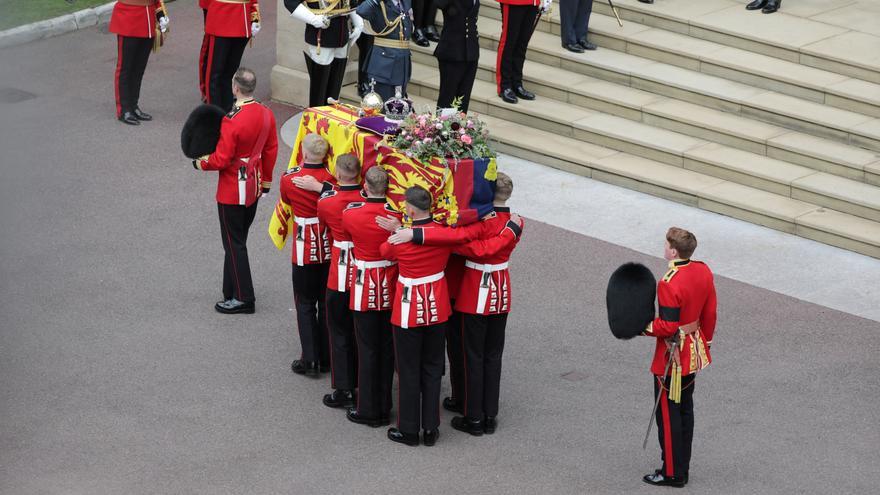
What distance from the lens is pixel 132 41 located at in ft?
38.1

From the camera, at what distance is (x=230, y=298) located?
8258mm

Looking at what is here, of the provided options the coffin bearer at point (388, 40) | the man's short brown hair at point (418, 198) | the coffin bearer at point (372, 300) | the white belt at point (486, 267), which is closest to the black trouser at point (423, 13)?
the coffin bearer at point (388, 40)

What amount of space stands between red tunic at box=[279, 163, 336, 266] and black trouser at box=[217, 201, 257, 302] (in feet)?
3.04

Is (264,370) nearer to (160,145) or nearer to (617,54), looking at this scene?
(160,145)

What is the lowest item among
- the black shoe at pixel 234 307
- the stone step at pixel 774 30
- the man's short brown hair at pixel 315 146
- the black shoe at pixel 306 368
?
the black shoe at pixel 234 307

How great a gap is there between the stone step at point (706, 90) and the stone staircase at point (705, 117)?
0.01 metres

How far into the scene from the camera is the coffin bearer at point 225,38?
11.5m

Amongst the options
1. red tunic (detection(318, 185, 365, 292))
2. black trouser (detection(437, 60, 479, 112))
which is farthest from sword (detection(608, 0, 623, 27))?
red tunic (detection(318, 185, 365, 292))

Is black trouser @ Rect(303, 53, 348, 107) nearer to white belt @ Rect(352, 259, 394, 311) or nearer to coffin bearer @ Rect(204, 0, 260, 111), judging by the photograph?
coffin bearer @ Rect(204, 0, 260, 111)

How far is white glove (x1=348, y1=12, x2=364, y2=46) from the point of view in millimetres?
10859

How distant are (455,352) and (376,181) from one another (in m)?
1.15

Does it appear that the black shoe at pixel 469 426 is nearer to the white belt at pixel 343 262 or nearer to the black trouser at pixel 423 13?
the white belt at pixel 343 262

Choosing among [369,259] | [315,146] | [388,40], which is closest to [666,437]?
[369,259]

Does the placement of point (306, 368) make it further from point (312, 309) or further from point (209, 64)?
point (209, 64)
